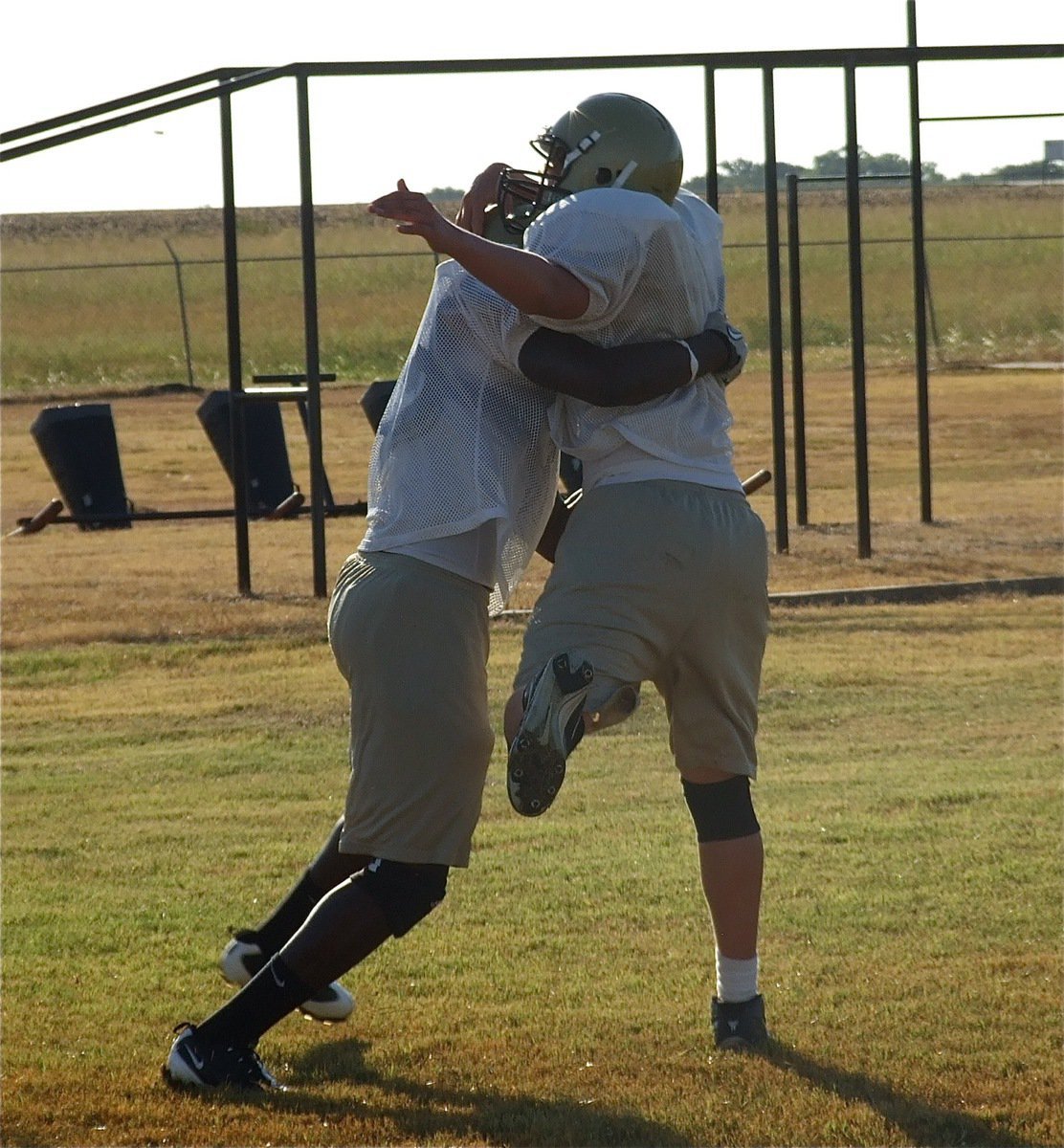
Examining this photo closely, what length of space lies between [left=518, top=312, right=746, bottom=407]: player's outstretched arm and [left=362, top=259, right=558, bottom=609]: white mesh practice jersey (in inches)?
3.2

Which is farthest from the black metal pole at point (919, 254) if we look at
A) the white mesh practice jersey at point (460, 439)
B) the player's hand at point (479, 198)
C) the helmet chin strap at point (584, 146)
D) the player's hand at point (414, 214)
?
the player's hand at point (414, 214)

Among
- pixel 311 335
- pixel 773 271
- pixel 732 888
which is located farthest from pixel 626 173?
pixel 773 271

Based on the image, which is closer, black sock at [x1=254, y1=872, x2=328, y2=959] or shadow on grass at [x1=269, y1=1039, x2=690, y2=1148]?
shadow on grass at [x1=269, y1=1039, x2=690, y2=1148]

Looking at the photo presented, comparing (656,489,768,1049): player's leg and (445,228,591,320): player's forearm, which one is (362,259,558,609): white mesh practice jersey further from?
(656,489,768,1049): player's leg

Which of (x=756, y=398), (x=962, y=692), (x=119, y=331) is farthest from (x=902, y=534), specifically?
(x=119, y=331)

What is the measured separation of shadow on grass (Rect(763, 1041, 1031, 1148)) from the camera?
3375 millimetres

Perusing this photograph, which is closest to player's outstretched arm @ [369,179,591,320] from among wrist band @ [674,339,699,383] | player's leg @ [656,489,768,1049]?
wrist band @ [674,339,699,383]

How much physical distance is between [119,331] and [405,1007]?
1356 inches

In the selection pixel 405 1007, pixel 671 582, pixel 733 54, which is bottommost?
pixel 405 1007

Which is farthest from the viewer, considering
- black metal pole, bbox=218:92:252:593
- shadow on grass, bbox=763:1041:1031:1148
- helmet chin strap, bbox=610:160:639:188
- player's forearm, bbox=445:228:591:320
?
black metal pole, bbox=218:92:252:593

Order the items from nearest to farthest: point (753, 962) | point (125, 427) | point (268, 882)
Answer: point (753, 962) < point (268, 882) < point (125, 427)

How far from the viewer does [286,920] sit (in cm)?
408

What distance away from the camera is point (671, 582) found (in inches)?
139

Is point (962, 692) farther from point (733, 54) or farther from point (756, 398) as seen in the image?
point (756, 398)
